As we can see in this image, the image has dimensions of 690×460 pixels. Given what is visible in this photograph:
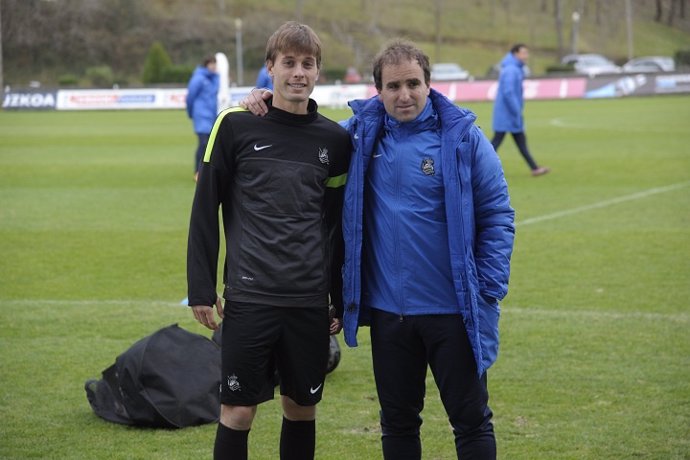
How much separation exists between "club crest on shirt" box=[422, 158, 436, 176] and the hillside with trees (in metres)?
56.8

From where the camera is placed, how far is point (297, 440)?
194 inches

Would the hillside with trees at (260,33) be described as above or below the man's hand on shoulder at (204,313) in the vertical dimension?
above

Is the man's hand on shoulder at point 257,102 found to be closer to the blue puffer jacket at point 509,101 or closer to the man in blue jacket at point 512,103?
the man in blue jacket at point 512,103

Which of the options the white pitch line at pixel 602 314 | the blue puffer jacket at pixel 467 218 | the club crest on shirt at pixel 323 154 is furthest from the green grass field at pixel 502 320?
the club crest on shirt at pixel 323 154

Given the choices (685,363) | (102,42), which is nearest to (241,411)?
(685,363)

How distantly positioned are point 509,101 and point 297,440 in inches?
569

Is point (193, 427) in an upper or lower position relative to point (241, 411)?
lower

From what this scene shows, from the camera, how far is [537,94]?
4681 centimetres

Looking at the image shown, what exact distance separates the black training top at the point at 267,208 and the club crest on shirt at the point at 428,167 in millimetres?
425

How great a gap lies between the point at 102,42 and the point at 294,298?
77.5m

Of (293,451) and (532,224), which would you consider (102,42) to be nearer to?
(532,224)

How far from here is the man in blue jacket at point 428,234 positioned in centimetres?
454

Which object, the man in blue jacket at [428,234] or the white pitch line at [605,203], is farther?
the white pitch line at [605,203]

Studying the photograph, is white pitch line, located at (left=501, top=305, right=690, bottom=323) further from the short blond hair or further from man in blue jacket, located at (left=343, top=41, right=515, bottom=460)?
the short blond hair
